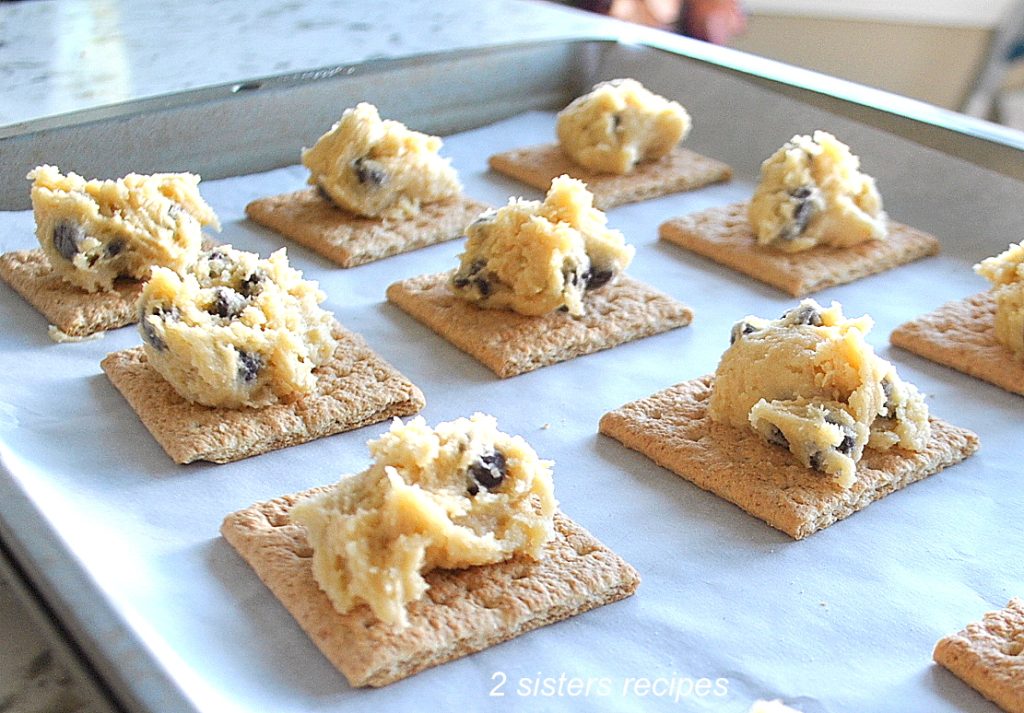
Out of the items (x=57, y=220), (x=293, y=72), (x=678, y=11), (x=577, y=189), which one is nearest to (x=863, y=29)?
(x=678, y=11)

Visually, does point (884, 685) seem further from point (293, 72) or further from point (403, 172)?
point (293, 72)

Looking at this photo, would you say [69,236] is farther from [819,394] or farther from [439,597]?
[819,394]

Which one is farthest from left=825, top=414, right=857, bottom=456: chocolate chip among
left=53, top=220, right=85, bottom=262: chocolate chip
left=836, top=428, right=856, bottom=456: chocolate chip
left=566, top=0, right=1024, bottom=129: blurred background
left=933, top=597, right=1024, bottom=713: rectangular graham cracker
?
left=566, top=0, right=1024, bottom=129: blurred background

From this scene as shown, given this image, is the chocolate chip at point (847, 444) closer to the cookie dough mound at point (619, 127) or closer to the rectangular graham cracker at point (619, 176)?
the rectangular graham cracker at point (619, 176)

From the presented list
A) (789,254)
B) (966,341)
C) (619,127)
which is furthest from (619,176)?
(966,341)

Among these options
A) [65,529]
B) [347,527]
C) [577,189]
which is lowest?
[65,529]

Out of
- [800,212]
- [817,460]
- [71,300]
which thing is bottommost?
[71,300]
